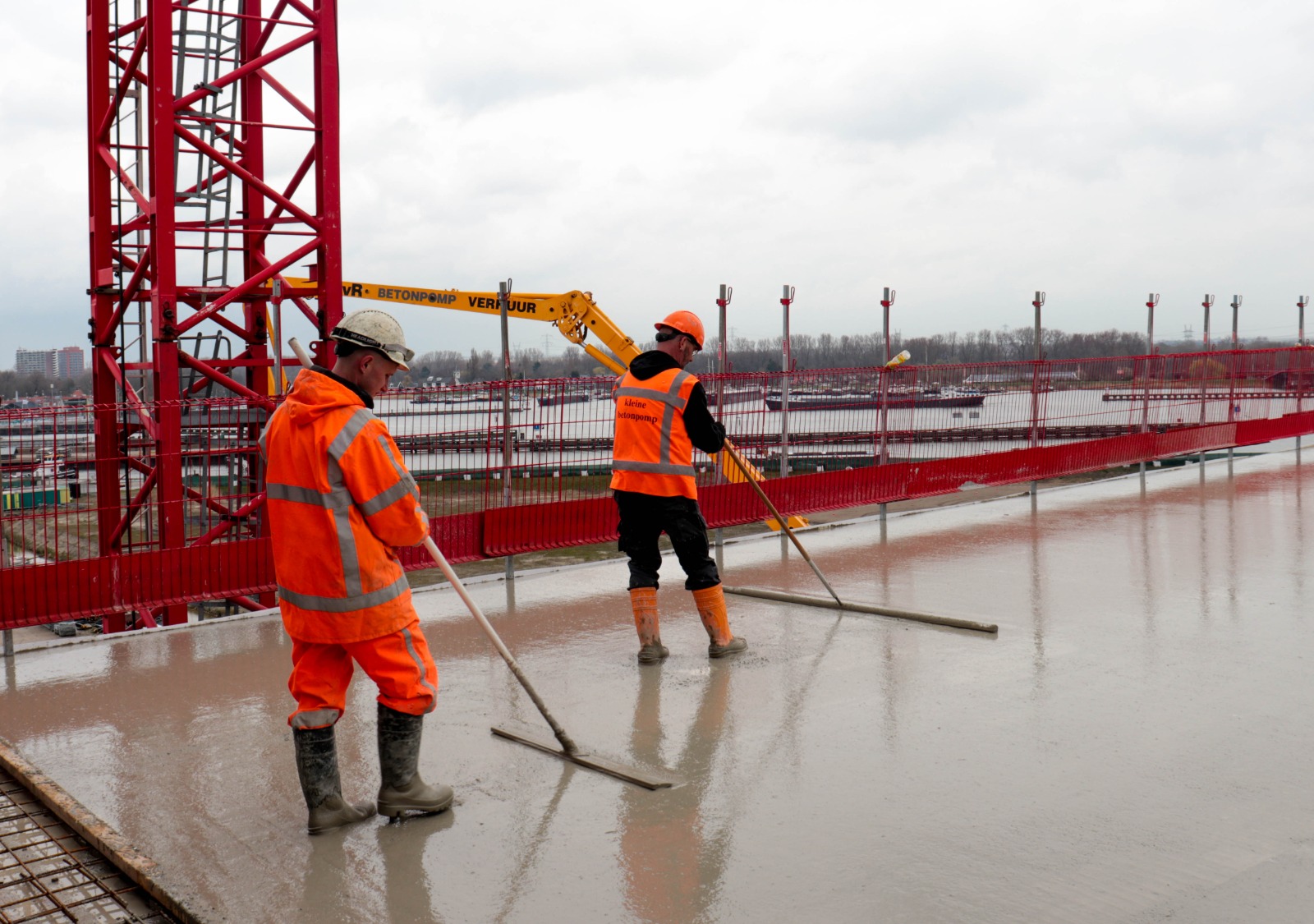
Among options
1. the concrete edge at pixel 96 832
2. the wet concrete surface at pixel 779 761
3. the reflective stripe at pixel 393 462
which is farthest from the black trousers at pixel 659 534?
the concrete edge at pixel 96 832

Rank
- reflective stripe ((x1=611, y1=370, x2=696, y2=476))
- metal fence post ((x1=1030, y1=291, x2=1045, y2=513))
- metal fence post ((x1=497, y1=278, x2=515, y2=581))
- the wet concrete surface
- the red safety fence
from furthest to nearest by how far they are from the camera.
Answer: metal fence post ((x1=1030, y1=291, x2=1045, y2=513)) → metal fence post ((x1=497, y1=278, x2=515, y2=581)) → the red safety fence → reflective stripe ((x1=611, y1=370, x2=696, y2=476)) → the wet concrete surface

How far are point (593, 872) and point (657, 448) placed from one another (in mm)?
2998

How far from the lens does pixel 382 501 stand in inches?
160

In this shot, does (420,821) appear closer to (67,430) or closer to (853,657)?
(853,657)

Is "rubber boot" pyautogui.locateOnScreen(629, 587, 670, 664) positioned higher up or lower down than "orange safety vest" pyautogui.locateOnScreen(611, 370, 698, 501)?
lower down

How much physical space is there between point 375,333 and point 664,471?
99.9 inches

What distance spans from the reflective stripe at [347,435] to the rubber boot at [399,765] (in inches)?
40.6

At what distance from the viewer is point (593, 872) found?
3.83m

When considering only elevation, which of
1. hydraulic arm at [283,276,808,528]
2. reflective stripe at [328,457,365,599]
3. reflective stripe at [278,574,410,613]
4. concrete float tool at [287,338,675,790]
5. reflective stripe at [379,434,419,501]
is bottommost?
concrete float tool at [287,338,675,790]

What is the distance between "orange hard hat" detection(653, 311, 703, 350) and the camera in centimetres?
646

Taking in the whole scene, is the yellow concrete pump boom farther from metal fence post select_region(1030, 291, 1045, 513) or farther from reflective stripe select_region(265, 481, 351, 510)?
reflective stripe select_region(265, 481, 351, 510)

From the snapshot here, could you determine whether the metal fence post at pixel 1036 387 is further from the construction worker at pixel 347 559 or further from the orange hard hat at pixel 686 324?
the construction worker at pixel 347 559

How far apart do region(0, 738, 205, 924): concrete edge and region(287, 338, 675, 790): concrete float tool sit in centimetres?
142

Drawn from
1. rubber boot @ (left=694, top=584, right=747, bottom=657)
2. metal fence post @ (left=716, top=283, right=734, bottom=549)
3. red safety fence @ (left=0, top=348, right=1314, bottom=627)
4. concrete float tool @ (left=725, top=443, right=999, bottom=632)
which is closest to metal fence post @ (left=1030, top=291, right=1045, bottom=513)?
red safety fence @ (left=0, top=348, right=1314, bottom=627)
